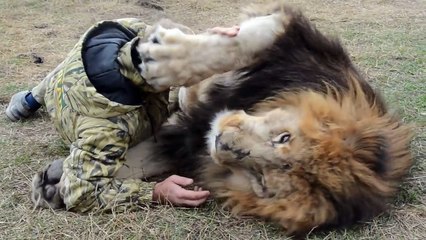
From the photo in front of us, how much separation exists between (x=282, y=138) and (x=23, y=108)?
1778 mm

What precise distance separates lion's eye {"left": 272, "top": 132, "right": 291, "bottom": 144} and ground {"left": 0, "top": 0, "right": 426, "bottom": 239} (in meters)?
0.32

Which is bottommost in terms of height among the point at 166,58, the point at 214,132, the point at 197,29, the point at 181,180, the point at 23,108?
the point at 197,29

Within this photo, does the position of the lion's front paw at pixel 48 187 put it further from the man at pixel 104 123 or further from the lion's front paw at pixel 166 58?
the lion's front paw at pixel 166 58

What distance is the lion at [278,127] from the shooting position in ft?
7.00

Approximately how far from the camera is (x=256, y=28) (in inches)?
98.0

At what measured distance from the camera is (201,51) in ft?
7.97

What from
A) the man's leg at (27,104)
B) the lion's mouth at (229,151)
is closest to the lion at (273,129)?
the lion's mouth at (229,151)

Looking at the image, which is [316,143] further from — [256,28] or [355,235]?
[256,28]

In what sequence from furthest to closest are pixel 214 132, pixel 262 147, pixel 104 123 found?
pixel 104 123 → pixel 214 132 → pixel 262 147

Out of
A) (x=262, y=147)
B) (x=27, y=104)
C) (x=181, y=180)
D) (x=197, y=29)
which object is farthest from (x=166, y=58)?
(x=197, y=29)

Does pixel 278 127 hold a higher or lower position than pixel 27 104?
higher

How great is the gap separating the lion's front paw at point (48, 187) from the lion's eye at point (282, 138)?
2.86ft

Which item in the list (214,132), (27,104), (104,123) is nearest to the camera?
(214,132)

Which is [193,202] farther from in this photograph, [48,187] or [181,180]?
[48,187]
